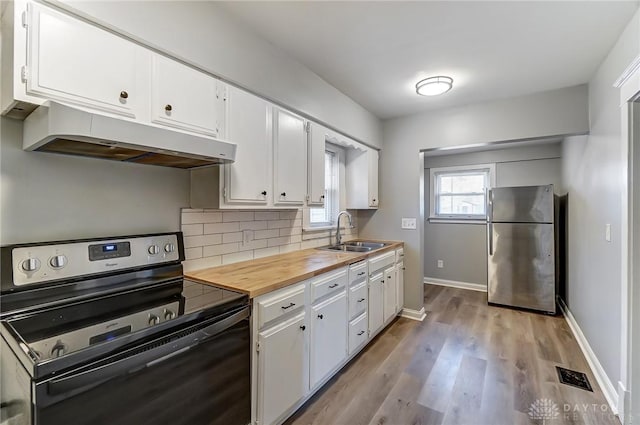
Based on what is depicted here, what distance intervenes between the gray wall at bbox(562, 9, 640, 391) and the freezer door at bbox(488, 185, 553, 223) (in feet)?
1.43

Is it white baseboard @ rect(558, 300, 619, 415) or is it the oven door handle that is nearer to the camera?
the oven door handle

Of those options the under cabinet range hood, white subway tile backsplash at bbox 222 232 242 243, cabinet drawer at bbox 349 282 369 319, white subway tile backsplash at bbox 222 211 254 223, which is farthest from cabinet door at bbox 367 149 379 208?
the under cabinet range hood

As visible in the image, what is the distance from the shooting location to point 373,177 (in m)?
3.47

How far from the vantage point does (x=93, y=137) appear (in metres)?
1.02

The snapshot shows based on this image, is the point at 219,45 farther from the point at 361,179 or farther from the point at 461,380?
the point at 461,380

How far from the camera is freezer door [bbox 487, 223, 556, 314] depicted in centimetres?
356

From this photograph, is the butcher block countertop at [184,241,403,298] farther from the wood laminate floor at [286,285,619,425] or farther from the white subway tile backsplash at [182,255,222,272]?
the wood laminate floor at [286,285,619,425]

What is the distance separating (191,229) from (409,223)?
8.04ft

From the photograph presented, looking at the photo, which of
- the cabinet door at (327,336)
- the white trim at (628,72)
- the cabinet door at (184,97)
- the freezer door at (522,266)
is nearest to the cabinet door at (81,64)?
the cabinet door at (184,97)

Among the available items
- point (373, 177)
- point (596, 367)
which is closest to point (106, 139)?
point (373, 177)

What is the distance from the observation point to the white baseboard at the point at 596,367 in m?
1.90

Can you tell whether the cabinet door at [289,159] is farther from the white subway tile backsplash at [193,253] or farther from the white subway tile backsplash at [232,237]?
the white subway tile backsplash at [193,253]

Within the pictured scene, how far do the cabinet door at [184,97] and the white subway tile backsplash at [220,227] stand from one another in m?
0.62

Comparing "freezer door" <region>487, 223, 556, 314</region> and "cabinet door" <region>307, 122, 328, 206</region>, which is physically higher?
"cabinet door" <region>307, 122, 328, 206</region>
